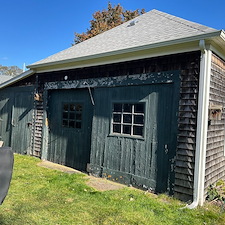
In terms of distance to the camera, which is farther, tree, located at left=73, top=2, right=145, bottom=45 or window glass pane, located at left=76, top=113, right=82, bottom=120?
tree, located at left=73, top=2, right=145, bottom=45

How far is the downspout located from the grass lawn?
11.8 inches

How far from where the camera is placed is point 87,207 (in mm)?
3463

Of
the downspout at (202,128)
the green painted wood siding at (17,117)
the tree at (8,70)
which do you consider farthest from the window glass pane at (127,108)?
the tree at (8,70)

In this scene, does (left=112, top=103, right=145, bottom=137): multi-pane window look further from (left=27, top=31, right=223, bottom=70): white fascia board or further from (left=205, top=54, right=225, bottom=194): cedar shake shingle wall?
Result: (left=205, top=54, right=225, bottom=194): cedar shake shingle wall

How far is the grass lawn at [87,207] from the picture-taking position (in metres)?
3.06

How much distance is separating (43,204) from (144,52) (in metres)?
3.28

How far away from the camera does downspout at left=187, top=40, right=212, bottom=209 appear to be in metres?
3.77

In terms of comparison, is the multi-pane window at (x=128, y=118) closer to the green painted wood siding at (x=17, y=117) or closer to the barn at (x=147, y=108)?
the barn at (x=147, y=108)

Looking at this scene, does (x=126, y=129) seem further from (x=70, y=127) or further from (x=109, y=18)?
(x=109, y=18)

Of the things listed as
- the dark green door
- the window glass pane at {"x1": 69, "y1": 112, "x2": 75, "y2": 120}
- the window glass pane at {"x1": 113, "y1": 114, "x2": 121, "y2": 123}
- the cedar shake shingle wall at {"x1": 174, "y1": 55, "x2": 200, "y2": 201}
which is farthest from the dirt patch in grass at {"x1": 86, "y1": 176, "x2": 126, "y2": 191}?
the window glass pane at {"x1": 69, "y1": 112, "x2": 75, "y2": 120}

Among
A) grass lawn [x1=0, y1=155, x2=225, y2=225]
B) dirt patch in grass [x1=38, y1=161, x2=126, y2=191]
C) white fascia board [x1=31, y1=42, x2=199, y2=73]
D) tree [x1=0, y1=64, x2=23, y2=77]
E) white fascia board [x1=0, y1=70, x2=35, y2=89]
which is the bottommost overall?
dirt patch in grass [x1=38, y1=161, x2=126, y2=191]

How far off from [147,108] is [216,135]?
147 centimetres

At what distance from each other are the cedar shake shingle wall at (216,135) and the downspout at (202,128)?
0.29 meters

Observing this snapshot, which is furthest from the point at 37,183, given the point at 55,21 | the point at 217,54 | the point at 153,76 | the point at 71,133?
the point at 55,21
